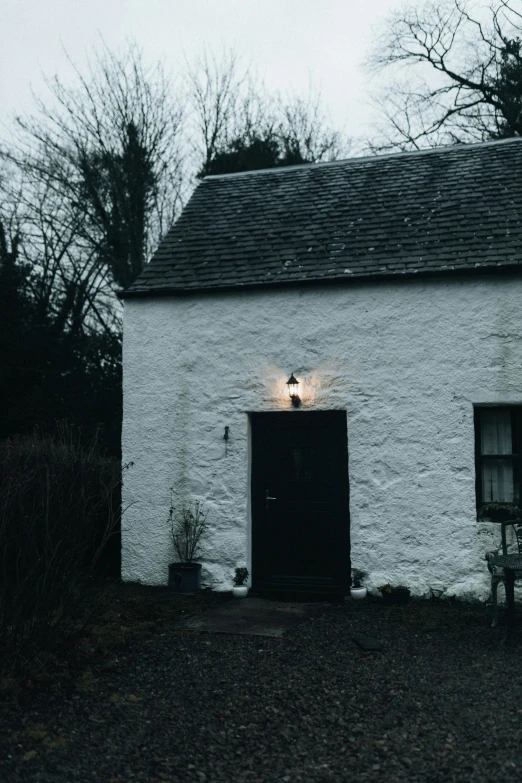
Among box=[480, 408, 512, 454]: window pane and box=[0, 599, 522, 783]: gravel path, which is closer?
box=[0, 599, 522, 783]: gravel path

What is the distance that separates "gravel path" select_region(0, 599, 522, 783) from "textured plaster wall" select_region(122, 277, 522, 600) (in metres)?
1.74

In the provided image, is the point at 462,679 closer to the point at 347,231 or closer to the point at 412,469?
the point at 412,469

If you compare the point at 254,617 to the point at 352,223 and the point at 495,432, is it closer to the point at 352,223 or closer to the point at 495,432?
the point at 495,432

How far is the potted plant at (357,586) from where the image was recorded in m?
8.23

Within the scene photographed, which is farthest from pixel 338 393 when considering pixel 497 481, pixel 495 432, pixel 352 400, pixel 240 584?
pixel 240 584

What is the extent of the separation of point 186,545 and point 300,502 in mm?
1607

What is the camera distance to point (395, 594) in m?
8.02

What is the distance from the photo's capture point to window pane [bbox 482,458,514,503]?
8.22 m

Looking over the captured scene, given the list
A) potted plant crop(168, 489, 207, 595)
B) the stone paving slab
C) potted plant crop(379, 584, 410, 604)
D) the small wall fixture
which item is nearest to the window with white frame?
potted plant crop(379, 584, 410, 604)

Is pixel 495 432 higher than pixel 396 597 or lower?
higher

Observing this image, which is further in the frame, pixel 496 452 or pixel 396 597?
pixel 496 452

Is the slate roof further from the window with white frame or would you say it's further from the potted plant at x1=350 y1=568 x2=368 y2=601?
the potted plant at x1=350 y1=568 x2=368 y2=601

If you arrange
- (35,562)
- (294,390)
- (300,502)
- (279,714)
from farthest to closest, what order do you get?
(300,502)
(294,390)
(35,562)
(279,714)

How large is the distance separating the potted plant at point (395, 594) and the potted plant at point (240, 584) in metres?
1.73
